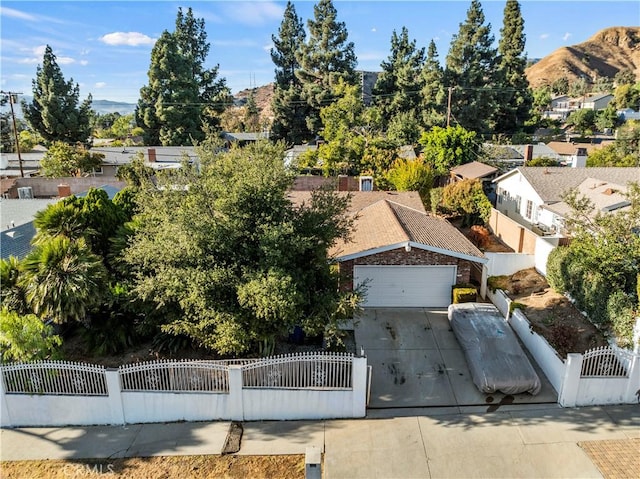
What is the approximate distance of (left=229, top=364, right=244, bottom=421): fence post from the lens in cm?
1037

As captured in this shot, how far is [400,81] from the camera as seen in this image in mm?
53062

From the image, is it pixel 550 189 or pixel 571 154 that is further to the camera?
pixel 571 154

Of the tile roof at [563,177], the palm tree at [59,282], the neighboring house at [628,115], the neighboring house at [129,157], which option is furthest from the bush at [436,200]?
the neighboring house at [628,115]

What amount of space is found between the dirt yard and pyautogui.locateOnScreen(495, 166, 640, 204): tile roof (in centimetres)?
761

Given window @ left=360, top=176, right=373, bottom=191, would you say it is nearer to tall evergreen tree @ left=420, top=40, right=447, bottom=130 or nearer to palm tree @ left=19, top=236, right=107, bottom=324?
palm tree @ left=19, top=236, right=107, bottom=324

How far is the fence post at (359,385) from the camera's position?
10.4 meters

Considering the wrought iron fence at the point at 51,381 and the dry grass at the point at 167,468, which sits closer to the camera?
the dry grass at the point at 167,468

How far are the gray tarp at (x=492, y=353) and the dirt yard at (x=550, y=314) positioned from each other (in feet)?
4.52

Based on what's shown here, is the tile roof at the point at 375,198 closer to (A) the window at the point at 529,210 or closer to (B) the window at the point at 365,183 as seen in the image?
(B) the window at the point at 365,183

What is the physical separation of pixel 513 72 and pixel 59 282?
6044cm

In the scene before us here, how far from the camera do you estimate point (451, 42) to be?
53469mm

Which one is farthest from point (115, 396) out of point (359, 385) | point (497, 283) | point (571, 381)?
point (497, 283)

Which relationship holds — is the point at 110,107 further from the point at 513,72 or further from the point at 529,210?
the point at 529,210

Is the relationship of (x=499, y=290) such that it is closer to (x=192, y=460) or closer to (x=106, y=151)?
(x=192, y=460)
